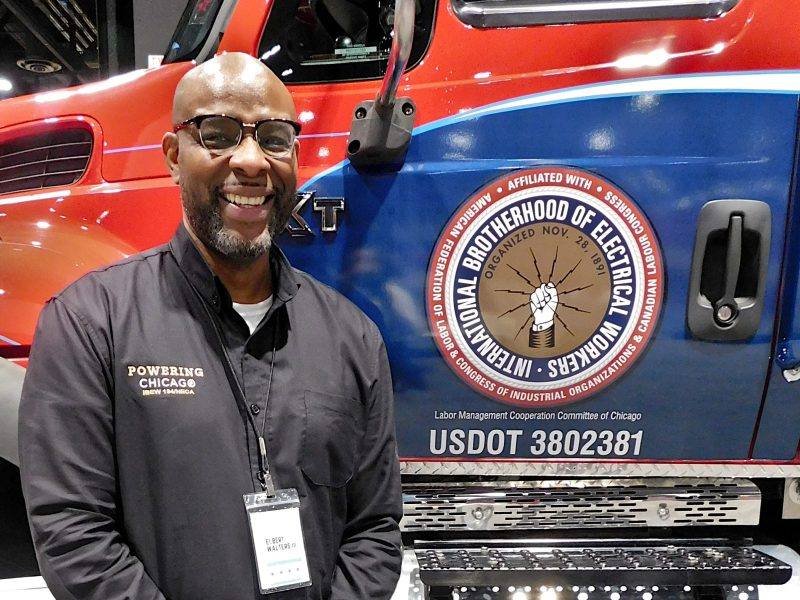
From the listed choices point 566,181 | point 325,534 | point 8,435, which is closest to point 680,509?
point 566,181

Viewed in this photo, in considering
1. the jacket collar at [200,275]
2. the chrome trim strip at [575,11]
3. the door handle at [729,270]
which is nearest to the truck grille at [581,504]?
the door handle at [729,270]

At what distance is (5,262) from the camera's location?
162 centimetres

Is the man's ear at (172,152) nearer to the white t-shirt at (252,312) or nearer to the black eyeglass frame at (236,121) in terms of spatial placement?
the black eyeglass frame at (236,121)

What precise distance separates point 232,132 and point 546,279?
870 millimetres

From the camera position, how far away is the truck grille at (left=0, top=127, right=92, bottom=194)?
1.80m

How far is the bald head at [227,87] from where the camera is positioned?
1.12 metres

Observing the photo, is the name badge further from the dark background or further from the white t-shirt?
the dark background

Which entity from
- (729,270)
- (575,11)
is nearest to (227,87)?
(575,11)

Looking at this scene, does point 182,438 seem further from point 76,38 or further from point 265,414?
point 76,38

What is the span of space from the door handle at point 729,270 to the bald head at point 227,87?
1099mm

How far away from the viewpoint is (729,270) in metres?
1.64

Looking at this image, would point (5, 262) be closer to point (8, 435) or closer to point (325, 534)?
point (8, 435)

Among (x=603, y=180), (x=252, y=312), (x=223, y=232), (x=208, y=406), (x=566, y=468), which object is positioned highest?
(x=603, y=180)

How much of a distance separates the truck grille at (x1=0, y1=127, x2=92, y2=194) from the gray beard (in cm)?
80
